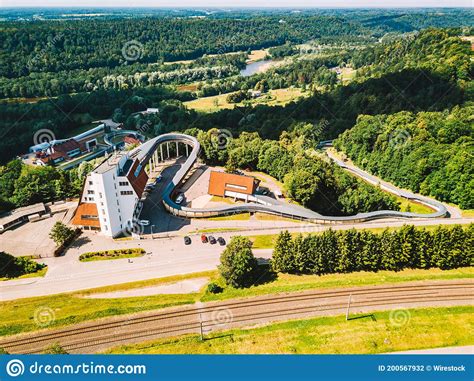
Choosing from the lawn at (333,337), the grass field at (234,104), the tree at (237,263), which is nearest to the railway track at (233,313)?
the lawn at (333,337)

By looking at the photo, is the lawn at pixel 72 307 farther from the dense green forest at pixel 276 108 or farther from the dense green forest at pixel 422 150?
the dense green forest at pixel 276 108

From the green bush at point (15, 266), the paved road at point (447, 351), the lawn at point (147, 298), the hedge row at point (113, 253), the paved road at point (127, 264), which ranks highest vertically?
the green bush at point (15, 266)

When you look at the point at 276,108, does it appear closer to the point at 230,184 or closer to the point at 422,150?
the point at 422,150

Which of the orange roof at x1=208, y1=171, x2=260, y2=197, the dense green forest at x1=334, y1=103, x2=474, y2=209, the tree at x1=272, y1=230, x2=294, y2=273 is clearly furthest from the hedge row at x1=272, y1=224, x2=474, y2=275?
the dense green forest at x1=334, y1=103, x2=474, y2=209

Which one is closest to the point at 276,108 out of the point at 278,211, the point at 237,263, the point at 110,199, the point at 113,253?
the point at 278,211

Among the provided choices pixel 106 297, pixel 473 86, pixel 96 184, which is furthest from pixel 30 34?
pixel 473 86

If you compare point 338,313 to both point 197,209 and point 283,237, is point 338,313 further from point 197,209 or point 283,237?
point 197,209
